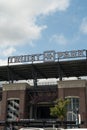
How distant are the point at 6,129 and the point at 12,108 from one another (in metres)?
5.36

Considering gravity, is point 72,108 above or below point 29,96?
below

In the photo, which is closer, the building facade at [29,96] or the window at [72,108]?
the window at [72,108]

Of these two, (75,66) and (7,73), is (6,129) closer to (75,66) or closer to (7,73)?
(7,73)

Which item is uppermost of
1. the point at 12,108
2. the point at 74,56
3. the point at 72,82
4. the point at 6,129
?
the point at 74,56

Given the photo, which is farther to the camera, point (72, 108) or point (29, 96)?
point (29, 96)

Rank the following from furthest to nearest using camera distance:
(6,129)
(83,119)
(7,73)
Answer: (7,73) < (6,129) < (83,119)

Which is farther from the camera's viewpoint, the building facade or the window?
the building facade

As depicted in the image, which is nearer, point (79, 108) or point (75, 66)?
point (79, 108)

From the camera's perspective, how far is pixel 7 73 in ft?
288

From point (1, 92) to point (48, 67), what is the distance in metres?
14.7

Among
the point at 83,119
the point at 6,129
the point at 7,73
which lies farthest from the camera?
the point at 7,73

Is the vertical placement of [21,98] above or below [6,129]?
above

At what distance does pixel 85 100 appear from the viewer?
237 feet

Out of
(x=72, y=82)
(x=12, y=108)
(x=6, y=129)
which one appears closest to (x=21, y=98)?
(x=12, y=108)
